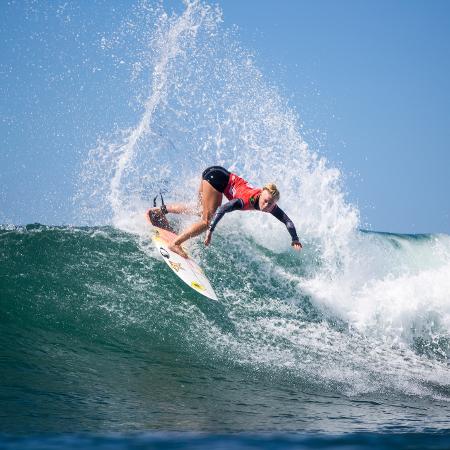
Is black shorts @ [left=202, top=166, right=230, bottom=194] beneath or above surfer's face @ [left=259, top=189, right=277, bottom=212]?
above

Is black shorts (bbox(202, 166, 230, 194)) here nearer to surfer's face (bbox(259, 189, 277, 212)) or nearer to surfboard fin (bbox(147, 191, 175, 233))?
surfer's face (bbox(259, 189, 277, 212))

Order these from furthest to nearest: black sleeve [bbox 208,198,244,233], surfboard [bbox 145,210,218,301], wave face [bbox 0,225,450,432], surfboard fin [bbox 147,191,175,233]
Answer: surfboard fin [bbox 147,191,175,233], surfboard [bbox 145,210,218,301], black sleeve [bbox 208,198,244,233], wave face [bbox 0,225,450,432]

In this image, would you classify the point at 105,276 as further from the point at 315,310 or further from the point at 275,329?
the point at 315,310

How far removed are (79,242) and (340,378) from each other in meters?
4.64

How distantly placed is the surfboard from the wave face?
20cm

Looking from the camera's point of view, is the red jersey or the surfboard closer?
the surfboard

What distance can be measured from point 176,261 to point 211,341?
1832 millimetres

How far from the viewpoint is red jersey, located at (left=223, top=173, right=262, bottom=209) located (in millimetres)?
7074

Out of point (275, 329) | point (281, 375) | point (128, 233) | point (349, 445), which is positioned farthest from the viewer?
point (128, 233)

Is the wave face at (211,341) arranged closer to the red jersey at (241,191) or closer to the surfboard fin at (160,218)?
the surfboard fin at (160,218)

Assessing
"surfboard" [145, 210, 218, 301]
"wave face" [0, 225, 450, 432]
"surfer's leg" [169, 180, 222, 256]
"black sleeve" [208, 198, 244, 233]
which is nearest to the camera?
"wave face" [0, 225, 450, 432]

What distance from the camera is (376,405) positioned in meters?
4.24

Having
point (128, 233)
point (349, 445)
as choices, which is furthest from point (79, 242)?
point (349, 445)

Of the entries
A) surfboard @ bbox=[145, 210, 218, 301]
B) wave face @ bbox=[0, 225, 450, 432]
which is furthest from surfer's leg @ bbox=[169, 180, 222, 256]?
wave face @ bbox=[0, 225, 450, 432]
